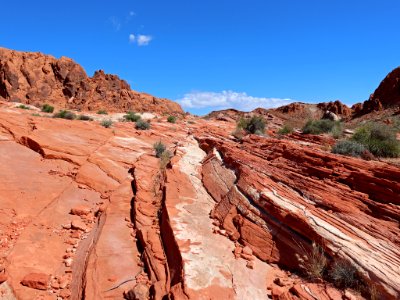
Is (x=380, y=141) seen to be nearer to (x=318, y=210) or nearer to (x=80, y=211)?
(x=318, y=210)

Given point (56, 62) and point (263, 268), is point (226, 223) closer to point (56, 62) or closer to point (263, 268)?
point (263, 268)

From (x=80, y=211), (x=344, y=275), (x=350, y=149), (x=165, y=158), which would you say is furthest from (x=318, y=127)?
(x=344, y=275)

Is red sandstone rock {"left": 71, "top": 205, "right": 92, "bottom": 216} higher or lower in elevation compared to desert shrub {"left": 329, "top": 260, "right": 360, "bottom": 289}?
lower

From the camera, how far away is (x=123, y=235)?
612cm

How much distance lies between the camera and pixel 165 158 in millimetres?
10945

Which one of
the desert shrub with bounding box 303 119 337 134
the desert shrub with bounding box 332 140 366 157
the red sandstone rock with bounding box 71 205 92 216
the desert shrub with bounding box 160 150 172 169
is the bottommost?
the red sandstone rock with bounding box 71 205 92 216

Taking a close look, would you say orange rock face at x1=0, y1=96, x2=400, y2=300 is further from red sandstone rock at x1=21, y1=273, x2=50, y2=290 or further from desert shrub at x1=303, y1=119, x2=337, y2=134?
desert shrub at x1=303, y1=119, x2=337, y2=134

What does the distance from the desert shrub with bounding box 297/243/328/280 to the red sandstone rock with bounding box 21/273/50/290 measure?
3.68 meters

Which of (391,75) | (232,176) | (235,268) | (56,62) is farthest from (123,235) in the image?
(391,75)

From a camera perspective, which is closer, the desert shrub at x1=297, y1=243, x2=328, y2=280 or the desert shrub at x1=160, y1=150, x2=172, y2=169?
the desert shrub at x1=297, y1=243, x2=328, y2=280

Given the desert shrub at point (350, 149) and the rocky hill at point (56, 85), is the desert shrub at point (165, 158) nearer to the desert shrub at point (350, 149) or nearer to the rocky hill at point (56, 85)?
the desert shrub at point (350, 149)

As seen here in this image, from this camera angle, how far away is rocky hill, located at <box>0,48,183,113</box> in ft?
142

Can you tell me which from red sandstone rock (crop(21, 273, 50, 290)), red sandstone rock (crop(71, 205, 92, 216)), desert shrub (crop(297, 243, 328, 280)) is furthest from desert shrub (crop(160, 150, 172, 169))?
desert shrub (crop(297, 243, 328, 280))

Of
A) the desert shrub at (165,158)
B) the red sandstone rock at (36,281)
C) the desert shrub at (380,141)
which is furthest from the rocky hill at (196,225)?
the desert shrub at (380,141)
